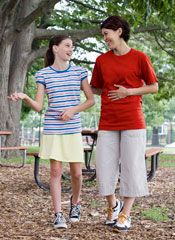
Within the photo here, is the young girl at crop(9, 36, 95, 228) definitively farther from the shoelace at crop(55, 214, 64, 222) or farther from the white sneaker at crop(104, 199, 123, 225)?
the white sneaker at crop(104, 199, 123, 225)

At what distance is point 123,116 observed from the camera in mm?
3600

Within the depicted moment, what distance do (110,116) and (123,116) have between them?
12cm

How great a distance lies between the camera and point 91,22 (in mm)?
14258

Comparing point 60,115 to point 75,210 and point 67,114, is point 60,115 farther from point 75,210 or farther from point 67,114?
point 75,210

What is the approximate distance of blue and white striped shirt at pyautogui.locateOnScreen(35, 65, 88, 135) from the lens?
371 cm

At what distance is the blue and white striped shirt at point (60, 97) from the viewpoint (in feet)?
12.2

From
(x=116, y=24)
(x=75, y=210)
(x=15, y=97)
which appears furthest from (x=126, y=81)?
(x=75, y=210)

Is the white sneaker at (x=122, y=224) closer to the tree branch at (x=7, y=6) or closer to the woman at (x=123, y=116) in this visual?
the woman at (x=123, y=116)

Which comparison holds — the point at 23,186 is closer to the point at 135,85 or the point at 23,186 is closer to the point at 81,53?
the point at 135,85

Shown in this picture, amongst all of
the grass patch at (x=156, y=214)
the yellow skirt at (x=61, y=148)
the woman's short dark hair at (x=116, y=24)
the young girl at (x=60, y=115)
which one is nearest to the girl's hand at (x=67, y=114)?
the young girl at (x=60, y=115)

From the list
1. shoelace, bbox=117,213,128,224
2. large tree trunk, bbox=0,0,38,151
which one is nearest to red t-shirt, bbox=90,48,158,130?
shoelace, bbox=117,213,128,224

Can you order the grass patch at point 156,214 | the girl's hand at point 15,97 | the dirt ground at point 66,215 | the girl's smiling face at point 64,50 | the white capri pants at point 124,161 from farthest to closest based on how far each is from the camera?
the grass patch at point 156,214, the girl's smiling face at point 64,50, the white capri pants at point 124,161, the dirt ground at point 66,215, the girl's hand at point 15,97

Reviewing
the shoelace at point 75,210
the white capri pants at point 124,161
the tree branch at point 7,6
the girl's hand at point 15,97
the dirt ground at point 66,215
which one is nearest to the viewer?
the girl's hand at point 15,97

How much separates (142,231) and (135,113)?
1.02 m
